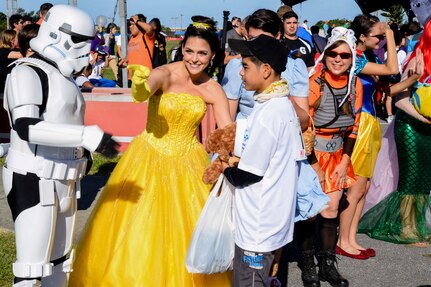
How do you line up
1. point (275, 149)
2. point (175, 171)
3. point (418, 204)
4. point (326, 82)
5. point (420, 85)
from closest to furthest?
point (275, 149)
point (175, 171)
point (326, 82)
point (420, 85)
point (418, 204)

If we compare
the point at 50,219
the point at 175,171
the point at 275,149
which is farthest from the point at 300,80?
the point at 50,219

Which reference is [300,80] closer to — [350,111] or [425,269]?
[350,111]

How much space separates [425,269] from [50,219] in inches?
124

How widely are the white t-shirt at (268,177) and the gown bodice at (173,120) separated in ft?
3.19

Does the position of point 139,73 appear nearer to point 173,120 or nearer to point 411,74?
point 173,120

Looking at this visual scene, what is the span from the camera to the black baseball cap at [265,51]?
3.33 m

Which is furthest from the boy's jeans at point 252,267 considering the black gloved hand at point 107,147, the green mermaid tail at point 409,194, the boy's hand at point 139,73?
the green mermaid tail at point 409,194

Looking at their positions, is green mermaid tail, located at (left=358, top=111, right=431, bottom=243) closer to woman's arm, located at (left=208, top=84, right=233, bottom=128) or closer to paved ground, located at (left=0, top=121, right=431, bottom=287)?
paved ground, located at (left=0, top=121, right=431, bottom=287)

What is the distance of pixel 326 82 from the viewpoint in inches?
185

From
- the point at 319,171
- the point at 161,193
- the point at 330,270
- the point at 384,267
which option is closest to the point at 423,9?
the point at 319,171

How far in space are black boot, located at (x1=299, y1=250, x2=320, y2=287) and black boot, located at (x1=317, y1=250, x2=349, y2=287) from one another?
0.42 ft

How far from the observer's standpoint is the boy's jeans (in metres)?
3.35

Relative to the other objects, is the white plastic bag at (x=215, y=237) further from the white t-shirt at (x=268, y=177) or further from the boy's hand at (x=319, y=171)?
the boy's hand at (x=319, y=171)

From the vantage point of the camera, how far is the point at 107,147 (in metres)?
3.15
